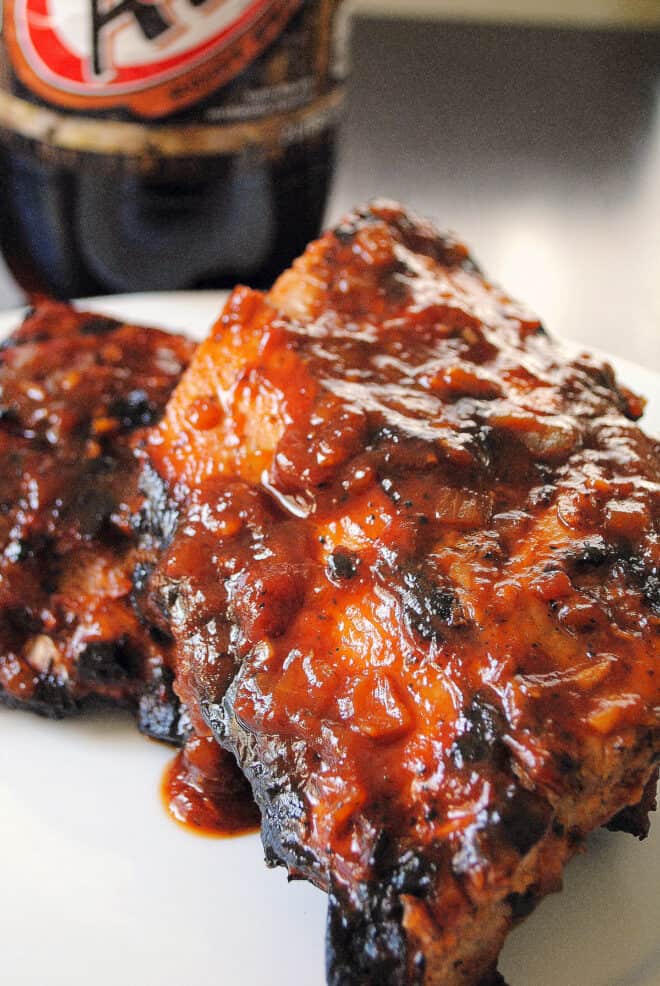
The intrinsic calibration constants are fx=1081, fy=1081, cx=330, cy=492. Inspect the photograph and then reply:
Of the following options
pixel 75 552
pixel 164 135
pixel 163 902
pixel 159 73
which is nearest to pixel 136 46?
pixel 159 73

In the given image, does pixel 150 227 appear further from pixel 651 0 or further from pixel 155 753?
pixel 651 0

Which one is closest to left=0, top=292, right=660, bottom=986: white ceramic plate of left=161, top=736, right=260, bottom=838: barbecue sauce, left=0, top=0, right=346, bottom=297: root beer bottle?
left=161, top=736, right=260, bottom=838: barbecue sauce

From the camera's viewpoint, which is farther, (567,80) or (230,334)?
(567,80)

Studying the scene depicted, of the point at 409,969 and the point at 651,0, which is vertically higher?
the point at 651,0

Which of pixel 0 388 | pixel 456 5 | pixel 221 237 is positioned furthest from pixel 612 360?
pixel 456 5

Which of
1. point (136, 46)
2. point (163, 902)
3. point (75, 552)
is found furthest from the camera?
point (136, 46)

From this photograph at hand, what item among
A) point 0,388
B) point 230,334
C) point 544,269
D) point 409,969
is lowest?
point 544,269

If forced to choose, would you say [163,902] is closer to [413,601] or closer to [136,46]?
[413,601]
